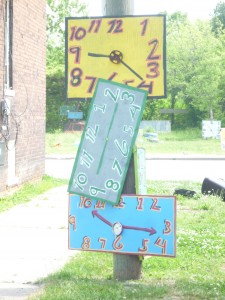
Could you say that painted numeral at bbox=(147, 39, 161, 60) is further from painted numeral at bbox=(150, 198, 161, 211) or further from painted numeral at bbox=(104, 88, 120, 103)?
painted numeral at bbox=(150, 198, 161, 211)

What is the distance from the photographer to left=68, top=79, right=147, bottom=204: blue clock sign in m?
6.11

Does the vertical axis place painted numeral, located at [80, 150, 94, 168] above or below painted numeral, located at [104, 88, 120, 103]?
below

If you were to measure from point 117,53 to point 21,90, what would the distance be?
25.5ft

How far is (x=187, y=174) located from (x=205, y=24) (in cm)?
3633

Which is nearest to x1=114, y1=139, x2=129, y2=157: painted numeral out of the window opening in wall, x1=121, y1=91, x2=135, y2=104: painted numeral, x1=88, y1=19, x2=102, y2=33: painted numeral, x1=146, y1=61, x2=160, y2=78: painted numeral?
x1=121, y1=91, x2=135, y2=104: painted numeral

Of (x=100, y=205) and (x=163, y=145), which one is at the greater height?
(x=100, y=205)

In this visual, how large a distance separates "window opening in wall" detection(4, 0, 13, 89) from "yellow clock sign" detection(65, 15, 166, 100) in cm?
687

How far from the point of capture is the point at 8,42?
13.2 metres

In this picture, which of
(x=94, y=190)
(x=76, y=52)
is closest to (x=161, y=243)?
(x=94, y=190)

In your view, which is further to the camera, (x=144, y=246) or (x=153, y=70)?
(x=153, y=70)

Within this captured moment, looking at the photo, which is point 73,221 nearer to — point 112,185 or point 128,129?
point 112,185

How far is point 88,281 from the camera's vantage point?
20.5 feet

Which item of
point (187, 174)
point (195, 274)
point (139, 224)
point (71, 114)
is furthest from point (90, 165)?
point (71, 114)

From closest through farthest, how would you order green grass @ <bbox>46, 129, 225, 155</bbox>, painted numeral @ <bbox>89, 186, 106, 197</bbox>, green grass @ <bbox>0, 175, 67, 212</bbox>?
painted numeral @ <bbox>89, 186, 106, 197</bbox>, green grass @ <bbox>0, 175, 67, 212</bbox>, green grass @ <bbox>46, 129, 225, 155</bbox>
